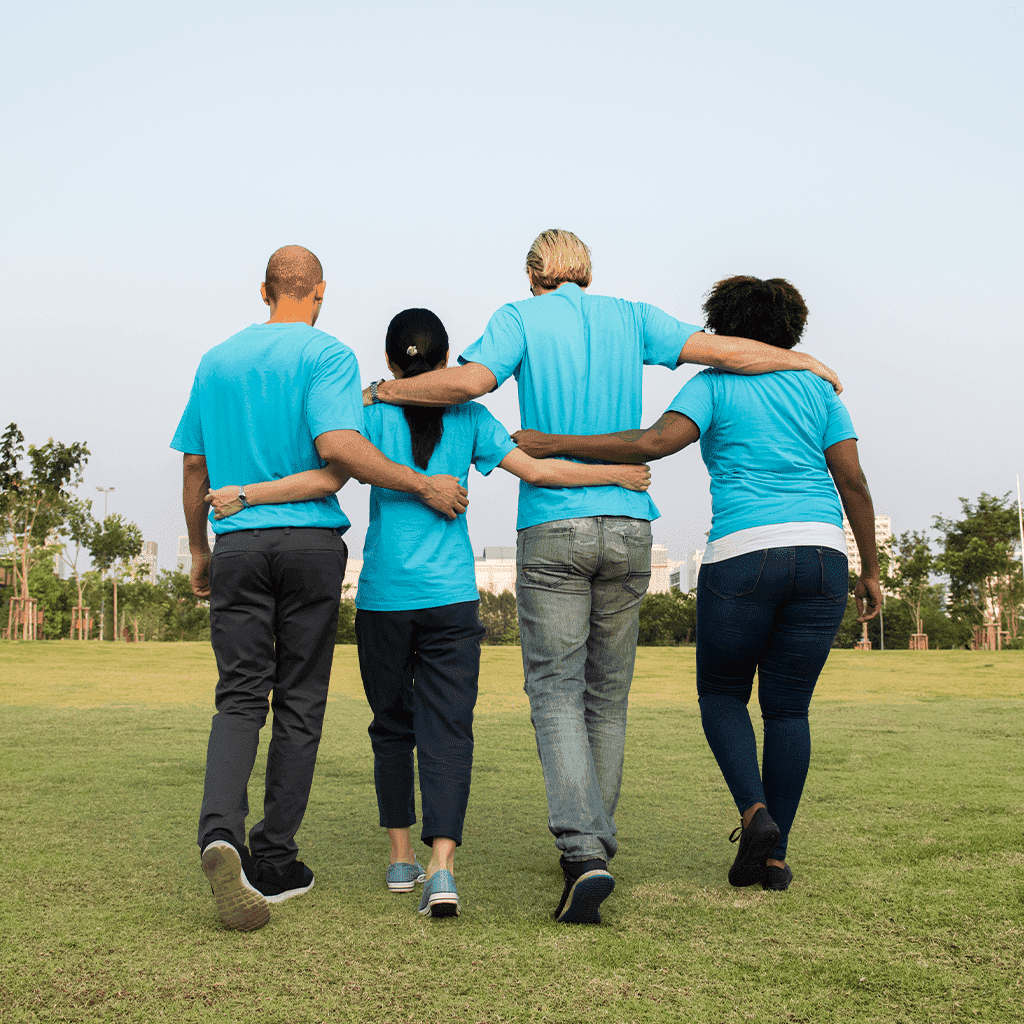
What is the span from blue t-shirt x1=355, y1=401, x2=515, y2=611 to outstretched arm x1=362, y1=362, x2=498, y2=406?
0.14 metres

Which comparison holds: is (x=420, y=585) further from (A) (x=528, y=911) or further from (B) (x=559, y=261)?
(B) (x=559, y=261)

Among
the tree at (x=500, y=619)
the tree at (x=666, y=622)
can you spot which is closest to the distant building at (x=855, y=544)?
the tree at (x=666, y=622)

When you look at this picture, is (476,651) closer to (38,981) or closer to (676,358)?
(676,358)

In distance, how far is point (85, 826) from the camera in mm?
4047

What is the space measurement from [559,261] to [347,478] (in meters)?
1.10

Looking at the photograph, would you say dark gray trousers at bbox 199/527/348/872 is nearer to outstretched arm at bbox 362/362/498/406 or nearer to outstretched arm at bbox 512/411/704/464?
outstretched arm at bbox 362/362/498/406

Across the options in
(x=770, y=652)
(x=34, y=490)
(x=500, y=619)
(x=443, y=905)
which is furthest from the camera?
(x=500, y=619)

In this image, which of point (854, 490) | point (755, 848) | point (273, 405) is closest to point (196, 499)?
point (273, 405)

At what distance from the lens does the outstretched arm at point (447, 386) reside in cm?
300

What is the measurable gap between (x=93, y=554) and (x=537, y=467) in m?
38.4

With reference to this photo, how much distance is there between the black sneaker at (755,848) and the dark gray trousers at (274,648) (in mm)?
1439

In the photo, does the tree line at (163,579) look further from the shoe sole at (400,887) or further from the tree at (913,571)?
the shoe sole at (400,887)

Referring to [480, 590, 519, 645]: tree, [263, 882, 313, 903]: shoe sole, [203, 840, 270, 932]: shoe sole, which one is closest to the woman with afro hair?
[263, 882, 313, 903]: shoe sole

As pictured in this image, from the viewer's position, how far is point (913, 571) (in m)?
43.8
